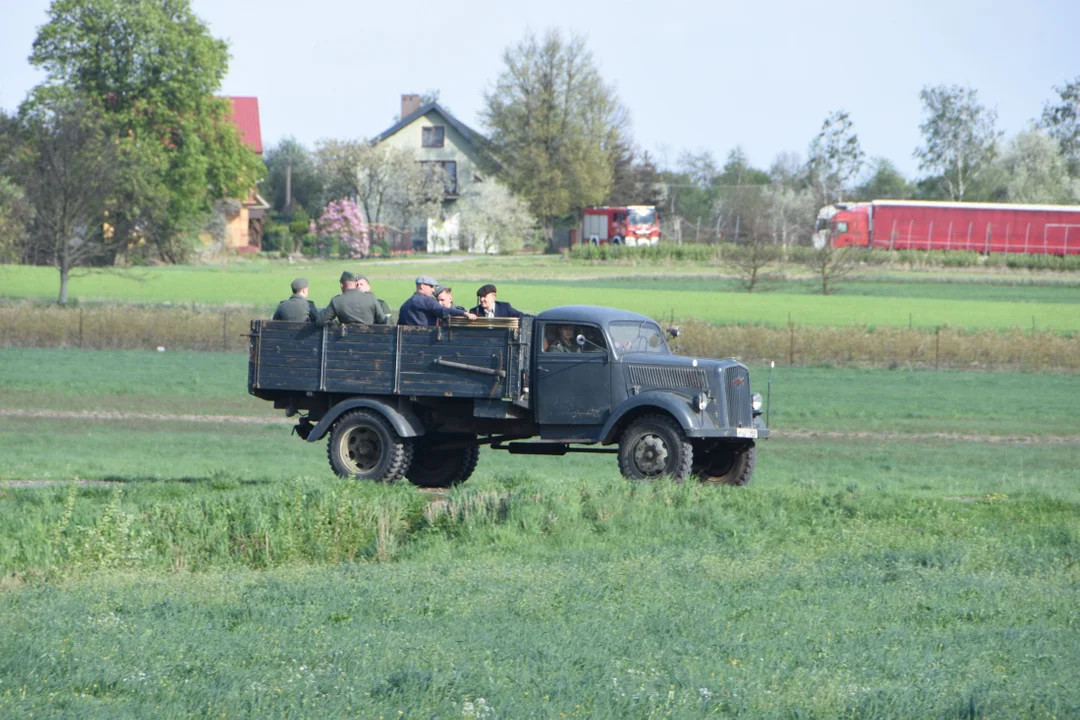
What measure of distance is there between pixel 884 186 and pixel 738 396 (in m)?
121

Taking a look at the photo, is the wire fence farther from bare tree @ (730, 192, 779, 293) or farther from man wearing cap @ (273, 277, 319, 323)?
bare tree @ (730, 192, 779, 293)

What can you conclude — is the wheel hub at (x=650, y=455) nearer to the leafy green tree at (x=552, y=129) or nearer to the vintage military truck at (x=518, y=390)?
the vintage military truck at (x=518, y=390)

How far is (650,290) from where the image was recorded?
6319 cm

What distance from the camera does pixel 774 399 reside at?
105 feet

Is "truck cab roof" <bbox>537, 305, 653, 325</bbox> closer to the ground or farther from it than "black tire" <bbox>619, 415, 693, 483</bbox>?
farther from it

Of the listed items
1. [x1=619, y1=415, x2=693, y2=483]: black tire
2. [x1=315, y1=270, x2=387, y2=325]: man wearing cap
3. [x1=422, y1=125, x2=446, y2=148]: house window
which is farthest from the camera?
[x1=422, y1=125, x2=446, y2=148]: house window

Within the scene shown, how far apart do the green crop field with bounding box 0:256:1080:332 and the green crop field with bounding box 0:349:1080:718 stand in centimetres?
3211

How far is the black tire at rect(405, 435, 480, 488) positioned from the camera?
659 inches

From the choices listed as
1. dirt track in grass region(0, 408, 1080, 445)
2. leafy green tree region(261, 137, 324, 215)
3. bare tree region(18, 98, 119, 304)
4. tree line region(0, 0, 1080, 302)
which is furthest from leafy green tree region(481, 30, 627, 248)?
dirt track in grass region(0, 408, 1080, 445)

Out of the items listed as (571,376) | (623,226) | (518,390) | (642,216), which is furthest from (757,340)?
(623,226)

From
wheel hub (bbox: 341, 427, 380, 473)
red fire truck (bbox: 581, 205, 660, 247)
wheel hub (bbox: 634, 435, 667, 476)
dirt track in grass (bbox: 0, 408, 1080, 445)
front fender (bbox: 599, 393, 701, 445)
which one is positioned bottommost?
dirt track in grass (bbox: 0, 408, 1080, 445)

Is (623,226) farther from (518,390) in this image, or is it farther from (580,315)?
(518,390)

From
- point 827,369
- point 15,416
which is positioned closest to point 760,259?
point 827,369

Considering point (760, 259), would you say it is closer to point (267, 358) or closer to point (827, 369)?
point (827, 369)
